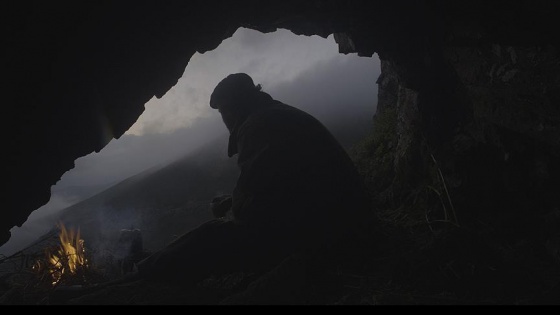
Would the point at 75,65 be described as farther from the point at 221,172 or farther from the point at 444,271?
the point at 221,172

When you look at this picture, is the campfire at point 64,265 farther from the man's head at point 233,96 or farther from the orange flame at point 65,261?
the man's head at point 233,96

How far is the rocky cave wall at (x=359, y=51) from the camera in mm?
3773

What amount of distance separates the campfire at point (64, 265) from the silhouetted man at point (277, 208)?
489 centimetres

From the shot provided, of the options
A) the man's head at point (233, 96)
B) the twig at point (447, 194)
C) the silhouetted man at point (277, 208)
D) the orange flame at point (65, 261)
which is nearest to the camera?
the silhouetted man at point (277, 208)

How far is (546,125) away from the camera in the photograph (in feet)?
13.7

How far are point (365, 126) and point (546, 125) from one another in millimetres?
15219

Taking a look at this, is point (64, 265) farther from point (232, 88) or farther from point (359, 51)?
point (359, 51)

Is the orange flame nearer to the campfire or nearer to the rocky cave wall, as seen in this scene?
the campfire

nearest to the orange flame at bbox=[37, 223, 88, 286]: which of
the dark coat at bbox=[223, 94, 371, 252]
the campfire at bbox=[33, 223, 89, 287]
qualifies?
the campfire at bbox=[33, 223, 89, 287]

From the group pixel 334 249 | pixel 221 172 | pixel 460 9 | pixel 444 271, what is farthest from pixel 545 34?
pixel 221 172

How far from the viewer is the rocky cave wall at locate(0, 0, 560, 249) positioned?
377 centimetres

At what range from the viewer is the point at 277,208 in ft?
14.1

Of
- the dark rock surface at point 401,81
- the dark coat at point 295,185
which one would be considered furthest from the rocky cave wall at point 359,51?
the dark coat at point 295,185

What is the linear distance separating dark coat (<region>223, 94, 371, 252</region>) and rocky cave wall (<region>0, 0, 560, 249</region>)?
1.43 meters
